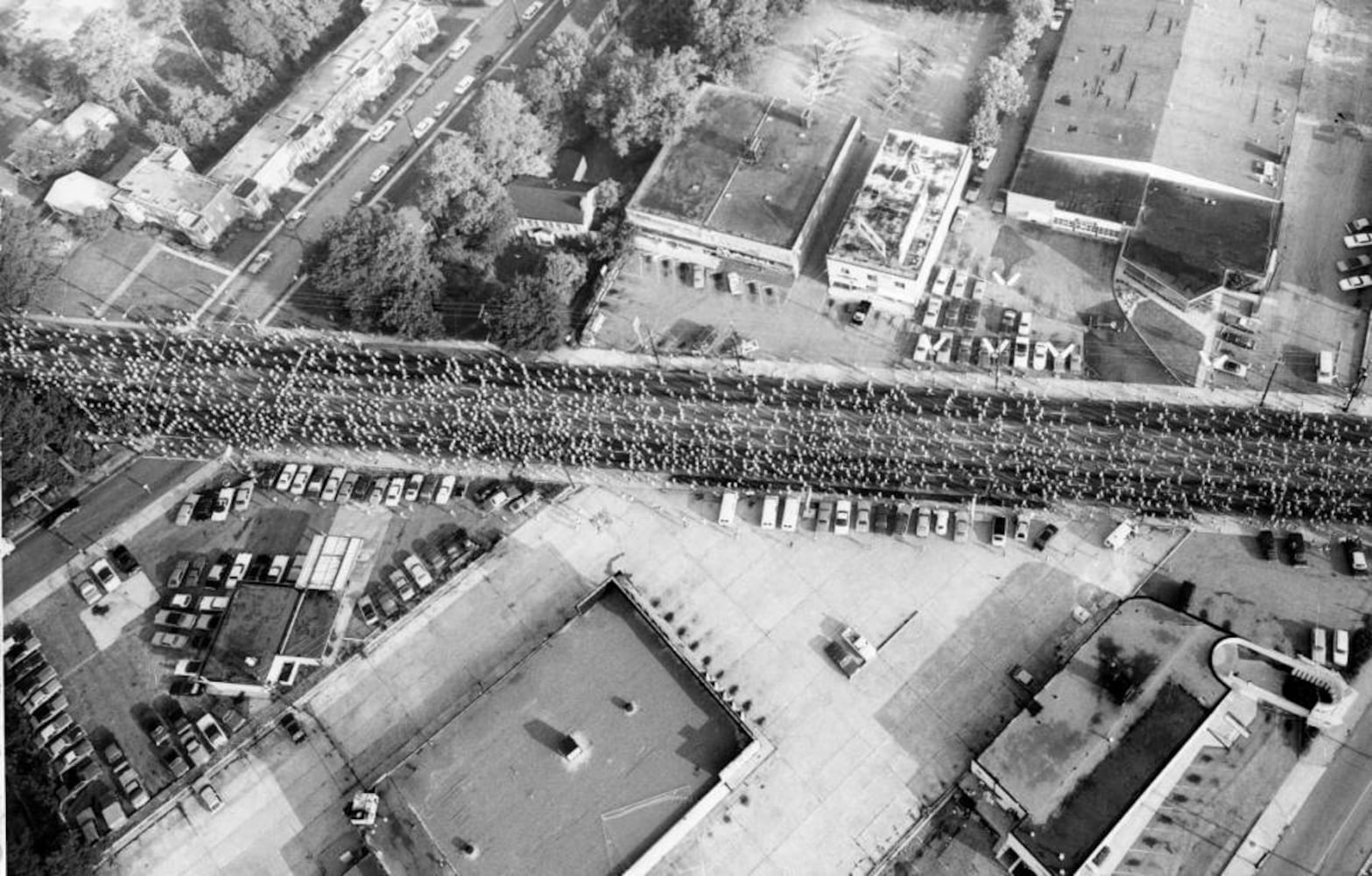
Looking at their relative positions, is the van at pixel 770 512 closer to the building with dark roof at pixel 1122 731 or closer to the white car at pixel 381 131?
the building with dark roof at pixel 1122 731

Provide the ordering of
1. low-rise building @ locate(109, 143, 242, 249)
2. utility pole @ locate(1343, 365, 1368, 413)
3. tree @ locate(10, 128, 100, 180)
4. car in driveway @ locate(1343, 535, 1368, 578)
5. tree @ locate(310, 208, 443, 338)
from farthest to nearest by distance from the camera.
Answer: tree @ locate(10, 128, 100, 180), low-rise building @ locate(109, 143, 242, 249), tree @ locate(310, 208, 443, 338), utility pole @ locate(1343, 365, 1368, 413), car in driveway @ locate(1343, 535, 1368, 578)

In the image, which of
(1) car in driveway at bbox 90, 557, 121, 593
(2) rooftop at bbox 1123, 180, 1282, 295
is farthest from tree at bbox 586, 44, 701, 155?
(1) car in driveway at bbox 90, 557, 121, 593

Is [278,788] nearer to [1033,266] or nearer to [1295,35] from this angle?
[1033,266]

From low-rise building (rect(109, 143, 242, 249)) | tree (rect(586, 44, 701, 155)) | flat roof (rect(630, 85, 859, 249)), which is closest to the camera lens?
flat roof (rect(630, 85, 859, 249))

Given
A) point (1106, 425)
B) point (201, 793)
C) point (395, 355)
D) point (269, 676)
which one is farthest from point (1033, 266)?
point (201, 793)

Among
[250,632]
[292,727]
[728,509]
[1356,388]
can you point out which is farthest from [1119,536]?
[250,632]

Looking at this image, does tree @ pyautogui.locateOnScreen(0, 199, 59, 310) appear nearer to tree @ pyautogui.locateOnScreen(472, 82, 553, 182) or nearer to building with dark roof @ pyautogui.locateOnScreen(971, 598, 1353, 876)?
tree @ pyautogui.locateOnScreen(472, 82, 553, 182)

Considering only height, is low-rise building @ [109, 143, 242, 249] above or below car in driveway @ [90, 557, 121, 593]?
above
